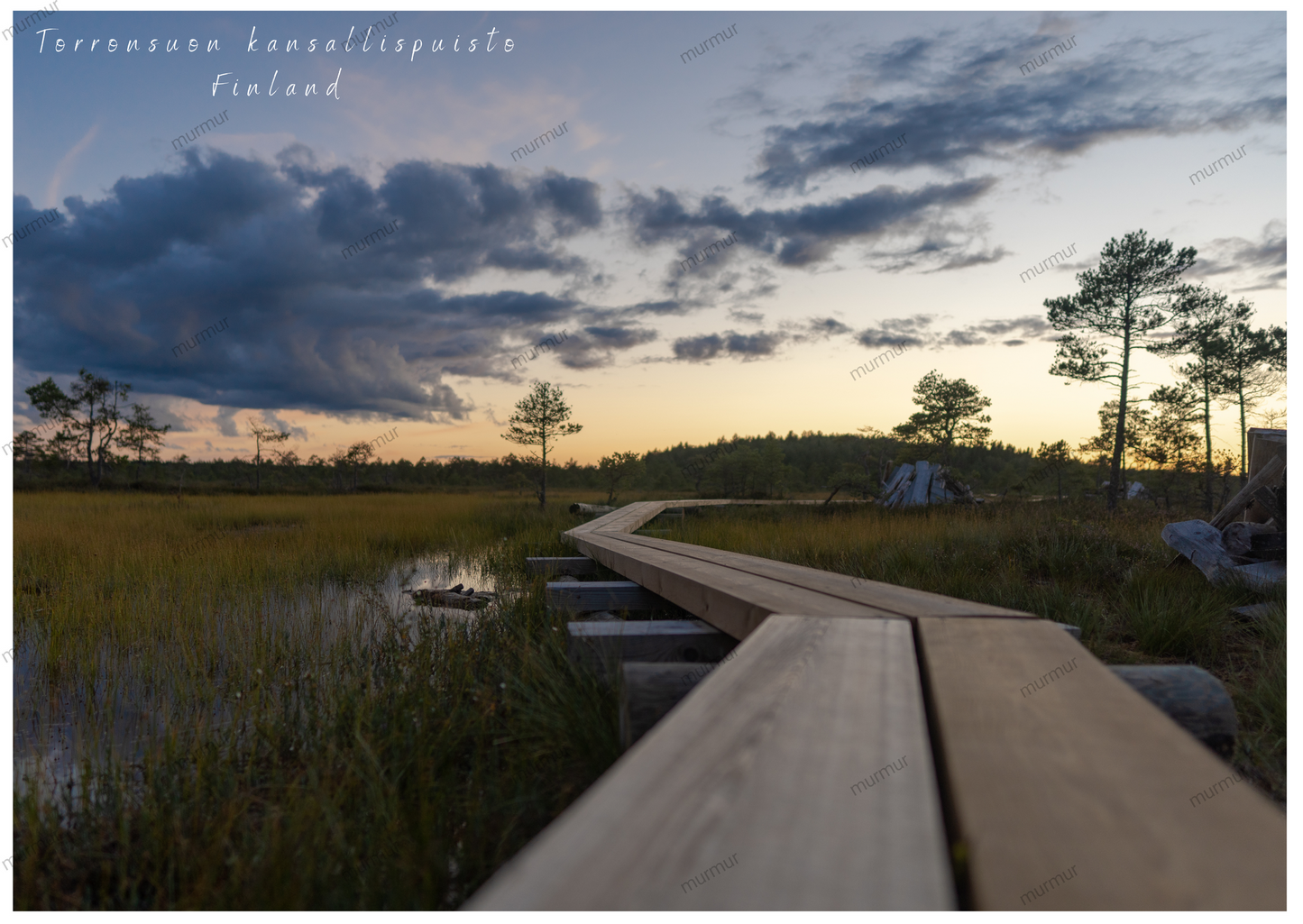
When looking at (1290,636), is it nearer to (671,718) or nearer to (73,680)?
(671,718)

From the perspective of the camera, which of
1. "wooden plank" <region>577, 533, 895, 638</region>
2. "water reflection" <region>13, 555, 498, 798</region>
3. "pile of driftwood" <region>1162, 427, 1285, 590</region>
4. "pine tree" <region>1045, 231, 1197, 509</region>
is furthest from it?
"pine tree" <region>1045, 231, 1197, 509</region>

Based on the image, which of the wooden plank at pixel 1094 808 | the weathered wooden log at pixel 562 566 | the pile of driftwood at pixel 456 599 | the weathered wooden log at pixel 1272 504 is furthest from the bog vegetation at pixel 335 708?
the wooden plank at pixel 1094 808

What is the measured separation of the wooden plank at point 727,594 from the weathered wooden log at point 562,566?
1806 mm

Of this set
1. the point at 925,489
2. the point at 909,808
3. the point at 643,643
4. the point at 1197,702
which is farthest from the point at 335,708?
the point at 925,489

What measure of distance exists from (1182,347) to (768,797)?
73.3ft

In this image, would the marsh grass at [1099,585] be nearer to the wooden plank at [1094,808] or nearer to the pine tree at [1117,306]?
the wooden plank at [1094,808]

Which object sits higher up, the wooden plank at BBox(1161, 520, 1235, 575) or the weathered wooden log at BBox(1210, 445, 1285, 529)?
the weathered wooden log at BBox(1210, 445, 1285, 529)

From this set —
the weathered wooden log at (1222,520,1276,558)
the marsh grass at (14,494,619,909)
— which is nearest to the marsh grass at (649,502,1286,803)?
the weathered wooden log at (1222,520,1276,558)

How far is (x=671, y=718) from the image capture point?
126 cm

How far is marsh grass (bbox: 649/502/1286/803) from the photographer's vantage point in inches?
100

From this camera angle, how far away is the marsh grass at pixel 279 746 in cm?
153

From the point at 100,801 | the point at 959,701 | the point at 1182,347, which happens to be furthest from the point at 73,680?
the point at 1182,347

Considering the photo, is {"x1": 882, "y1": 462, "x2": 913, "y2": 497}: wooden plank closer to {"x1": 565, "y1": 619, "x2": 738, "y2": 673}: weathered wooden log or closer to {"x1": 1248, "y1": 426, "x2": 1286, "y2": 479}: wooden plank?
{"x1": 1248, "y1": 426, "x2": 1286, "y2": 479}: wooden plank

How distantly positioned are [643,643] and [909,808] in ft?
5.88
